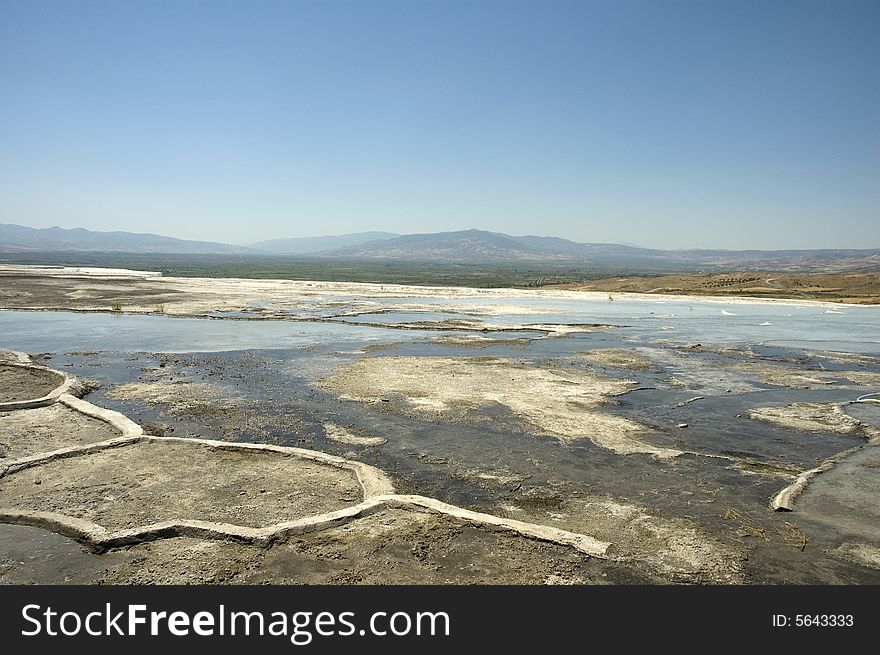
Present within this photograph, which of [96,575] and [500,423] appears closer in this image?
[96,575]

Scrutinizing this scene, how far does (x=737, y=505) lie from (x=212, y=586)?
7.65 meters

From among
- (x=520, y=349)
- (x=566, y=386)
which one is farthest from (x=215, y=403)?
(x=520, y=349)

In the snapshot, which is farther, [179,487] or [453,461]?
[453,461]

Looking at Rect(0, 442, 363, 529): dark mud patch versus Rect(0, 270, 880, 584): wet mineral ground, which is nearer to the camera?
Rect(0, 270, 880, 584): wet mineral ground

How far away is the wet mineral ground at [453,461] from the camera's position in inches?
284

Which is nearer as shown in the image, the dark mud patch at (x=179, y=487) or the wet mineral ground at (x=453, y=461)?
the wet mineral ground at (x=453, y=461)

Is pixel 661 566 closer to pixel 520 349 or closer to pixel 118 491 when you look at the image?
pixel 118 491

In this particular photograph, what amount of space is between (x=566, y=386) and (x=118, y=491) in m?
12.4

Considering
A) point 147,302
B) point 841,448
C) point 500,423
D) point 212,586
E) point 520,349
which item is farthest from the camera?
point 147,302

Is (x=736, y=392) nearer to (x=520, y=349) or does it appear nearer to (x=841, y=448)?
(x=841, y=448)

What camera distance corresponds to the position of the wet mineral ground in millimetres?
Answer: 7215

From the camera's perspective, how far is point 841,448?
12141mm

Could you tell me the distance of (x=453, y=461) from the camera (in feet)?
36.4

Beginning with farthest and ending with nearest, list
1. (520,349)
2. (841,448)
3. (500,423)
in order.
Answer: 1. (520,349)
2. (500,423)
3. (841,448)
